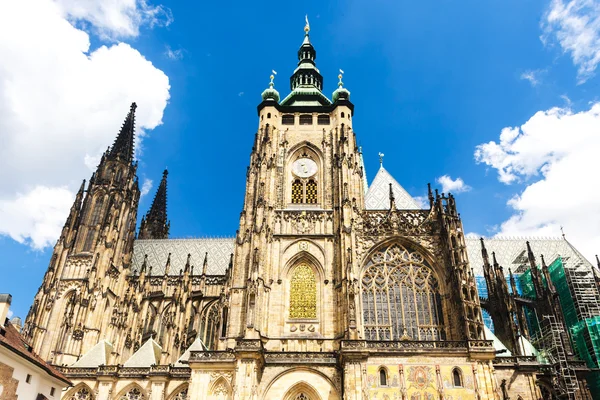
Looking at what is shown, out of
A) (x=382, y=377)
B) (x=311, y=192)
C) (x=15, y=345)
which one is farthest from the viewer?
(x=311, y=192)

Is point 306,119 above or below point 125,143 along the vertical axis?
below

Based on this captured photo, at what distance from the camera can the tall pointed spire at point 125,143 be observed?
145 feet

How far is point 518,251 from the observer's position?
132ft

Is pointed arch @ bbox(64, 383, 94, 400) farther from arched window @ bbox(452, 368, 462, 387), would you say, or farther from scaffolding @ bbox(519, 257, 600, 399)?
scaffolding @ bbox(519, 257, 600, 399)

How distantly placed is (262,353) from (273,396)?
229 centimetres

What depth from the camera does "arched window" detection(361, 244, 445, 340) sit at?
26.5m

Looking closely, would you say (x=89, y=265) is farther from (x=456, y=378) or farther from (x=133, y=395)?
(x=456, y=378)

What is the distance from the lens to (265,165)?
3175cm

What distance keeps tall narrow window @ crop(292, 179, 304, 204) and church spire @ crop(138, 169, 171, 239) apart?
26703 millimetres

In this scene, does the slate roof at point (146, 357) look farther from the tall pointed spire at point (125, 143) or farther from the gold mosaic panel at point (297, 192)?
the tall pointed spire at point (125, 143)

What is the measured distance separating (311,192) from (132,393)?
17.7 meters

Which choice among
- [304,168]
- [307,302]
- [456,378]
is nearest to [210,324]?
[307,302]

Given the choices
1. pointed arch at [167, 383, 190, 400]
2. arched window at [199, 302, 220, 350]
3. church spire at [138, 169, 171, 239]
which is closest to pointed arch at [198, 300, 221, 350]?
arched window at [199, 302, 220, 350]

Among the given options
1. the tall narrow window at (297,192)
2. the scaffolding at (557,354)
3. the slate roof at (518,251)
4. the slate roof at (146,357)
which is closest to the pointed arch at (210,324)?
the slate roof at (146,357)
